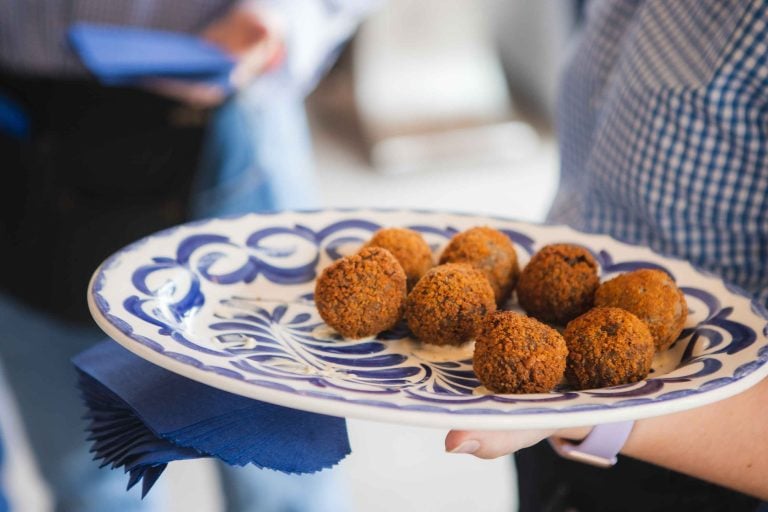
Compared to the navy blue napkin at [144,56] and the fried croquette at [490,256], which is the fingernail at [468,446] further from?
the navy blue napkin at [144,56]

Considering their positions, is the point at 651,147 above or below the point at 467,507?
above

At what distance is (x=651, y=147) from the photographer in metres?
0.86

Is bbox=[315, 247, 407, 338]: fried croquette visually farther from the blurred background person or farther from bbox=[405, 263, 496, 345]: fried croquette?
the blurred background person

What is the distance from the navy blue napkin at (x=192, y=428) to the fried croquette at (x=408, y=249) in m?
0.17

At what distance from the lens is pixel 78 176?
128 centimetres

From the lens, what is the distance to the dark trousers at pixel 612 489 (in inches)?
32.2

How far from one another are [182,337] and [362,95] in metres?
3.37

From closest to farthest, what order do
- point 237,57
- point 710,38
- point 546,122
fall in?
1. point 710,38
2. point 237,57
3. point 546,122

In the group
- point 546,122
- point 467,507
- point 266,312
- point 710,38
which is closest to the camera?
point 266,312

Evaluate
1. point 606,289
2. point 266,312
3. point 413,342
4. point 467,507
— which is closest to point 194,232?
point 266,312

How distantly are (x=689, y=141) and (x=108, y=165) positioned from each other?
0.84 meters

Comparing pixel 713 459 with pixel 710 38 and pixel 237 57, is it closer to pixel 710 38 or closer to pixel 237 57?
pixel 710 38

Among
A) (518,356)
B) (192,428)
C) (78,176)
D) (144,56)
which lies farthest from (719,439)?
(78,176)

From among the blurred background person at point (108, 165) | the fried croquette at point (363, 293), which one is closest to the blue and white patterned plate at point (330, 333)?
the fried croquette at point (363, 293)
